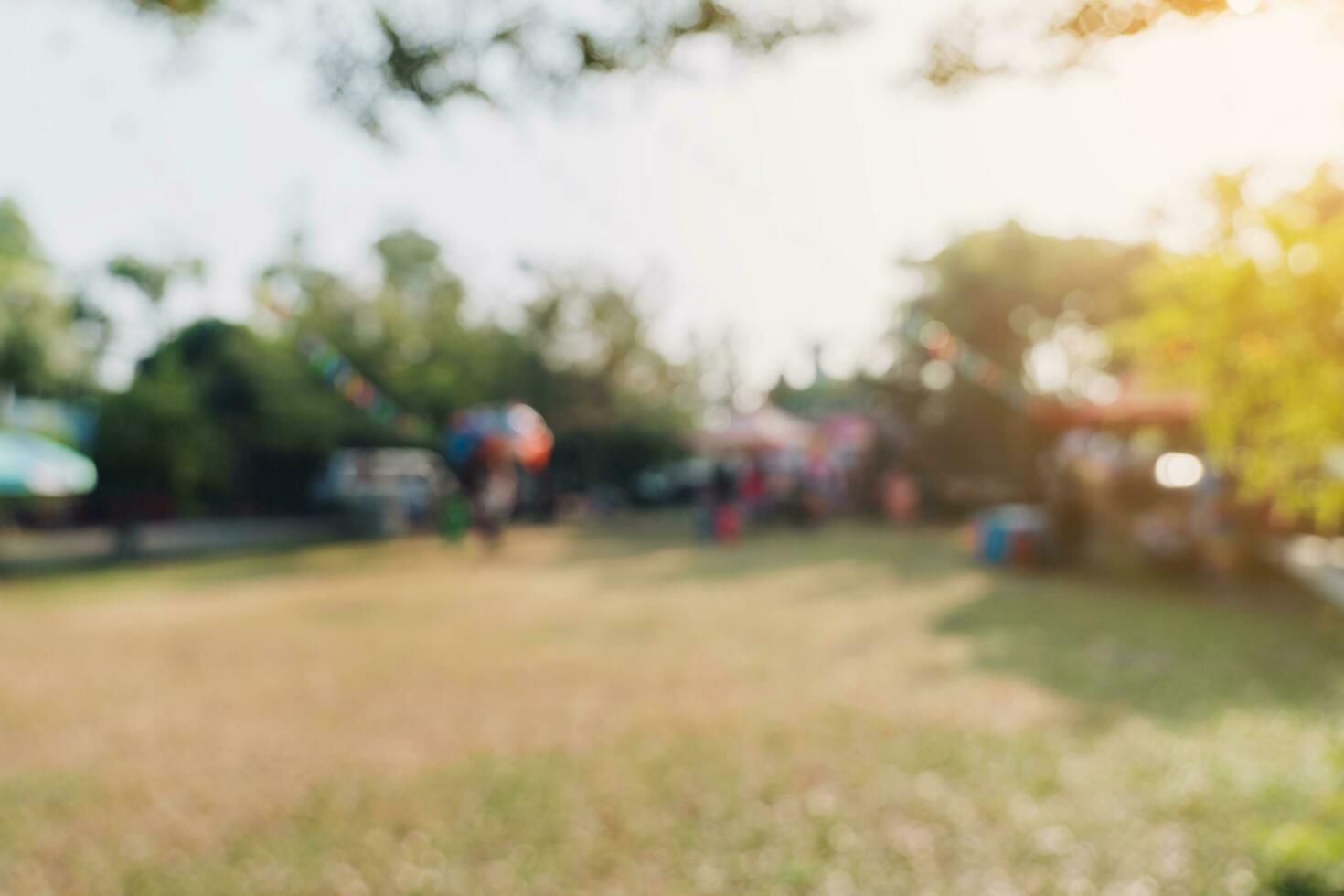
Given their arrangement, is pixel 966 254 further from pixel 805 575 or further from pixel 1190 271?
pixel 1190 271

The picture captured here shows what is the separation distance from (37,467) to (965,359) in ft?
58.1

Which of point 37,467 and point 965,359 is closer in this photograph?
point 965,359

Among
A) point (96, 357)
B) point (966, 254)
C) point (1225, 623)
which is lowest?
point (1225, 623)

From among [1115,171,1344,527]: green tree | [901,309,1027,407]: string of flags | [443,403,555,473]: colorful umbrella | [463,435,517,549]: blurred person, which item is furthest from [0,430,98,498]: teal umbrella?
[1115,171,1344,527]: green tree

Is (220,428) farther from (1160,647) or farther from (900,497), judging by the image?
(1160,647)

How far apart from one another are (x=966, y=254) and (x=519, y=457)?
12.1m

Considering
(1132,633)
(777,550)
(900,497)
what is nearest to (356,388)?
(777,550)

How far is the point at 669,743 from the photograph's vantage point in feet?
19.9

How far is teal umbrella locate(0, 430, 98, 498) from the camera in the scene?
18.9m

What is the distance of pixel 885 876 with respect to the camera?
4246 millimetres

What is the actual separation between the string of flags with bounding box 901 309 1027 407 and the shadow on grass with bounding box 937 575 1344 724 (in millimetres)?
8661

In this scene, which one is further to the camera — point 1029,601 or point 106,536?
point 106,536

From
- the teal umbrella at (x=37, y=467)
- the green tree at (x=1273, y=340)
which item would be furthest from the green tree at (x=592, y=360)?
the green tree at (x=1273, y=340)

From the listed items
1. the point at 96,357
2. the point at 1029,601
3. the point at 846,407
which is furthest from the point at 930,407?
the point at 96,357
